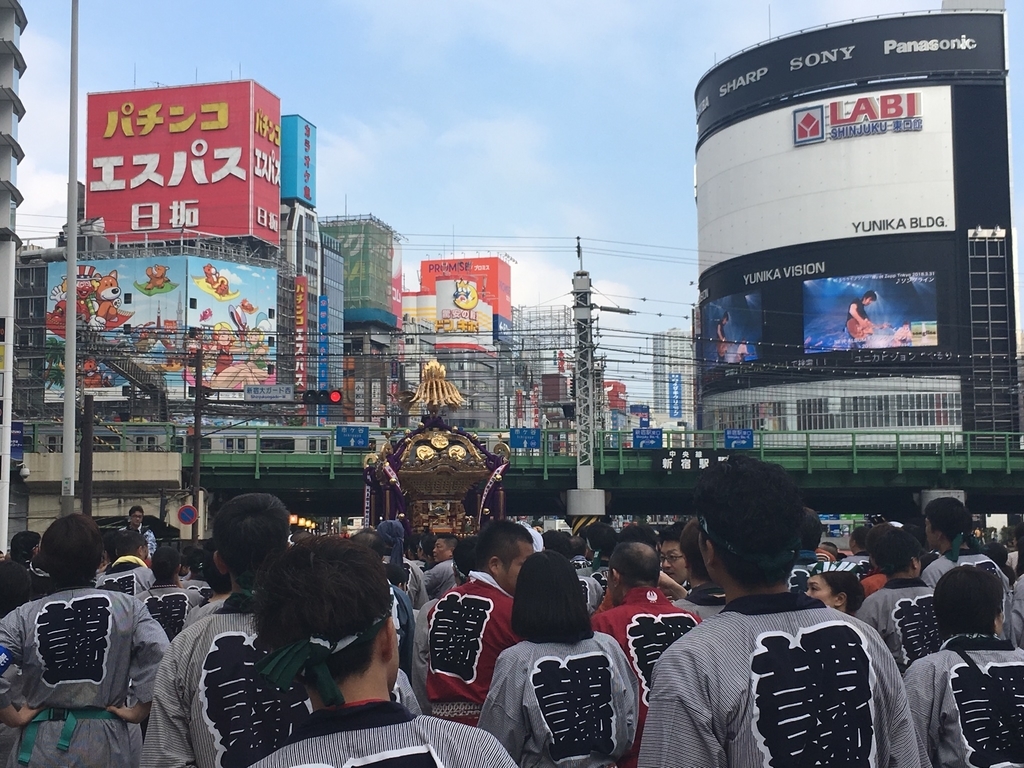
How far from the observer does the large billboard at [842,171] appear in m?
67.4

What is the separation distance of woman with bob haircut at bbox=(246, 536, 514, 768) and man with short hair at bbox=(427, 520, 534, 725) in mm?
3430

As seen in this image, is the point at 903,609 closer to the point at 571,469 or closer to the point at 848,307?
the point at 571,469

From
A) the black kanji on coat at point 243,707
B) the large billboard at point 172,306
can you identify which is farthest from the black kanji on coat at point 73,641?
the large billboard at point 172,306

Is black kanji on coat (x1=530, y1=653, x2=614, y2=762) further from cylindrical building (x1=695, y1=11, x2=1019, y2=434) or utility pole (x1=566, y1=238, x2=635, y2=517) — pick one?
cylindrical building (x1=695, y1=11, x2=1019, y2=434)

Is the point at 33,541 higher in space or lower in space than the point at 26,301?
lower

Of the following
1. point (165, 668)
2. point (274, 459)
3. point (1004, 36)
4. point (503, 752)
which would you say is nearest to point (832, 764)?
point (503, 752)

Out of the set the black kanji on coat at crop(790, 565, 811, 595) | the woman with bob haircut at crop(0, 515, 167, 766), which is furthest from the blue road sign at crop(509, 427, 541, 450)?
the woman with bob haircut at crop(0, 515, 167, 766)

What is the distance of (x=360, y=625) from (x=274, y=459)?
133 ft

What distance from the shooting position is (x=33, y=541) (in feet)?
35.7

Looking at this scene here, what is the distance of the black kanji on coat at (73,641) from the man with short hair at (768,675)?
309 cm

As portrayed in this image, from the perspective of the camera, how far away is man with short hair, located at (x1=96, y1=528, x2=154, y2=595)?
862 cm

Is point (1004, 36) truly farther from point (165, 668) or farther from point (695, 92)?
point (165, 668)

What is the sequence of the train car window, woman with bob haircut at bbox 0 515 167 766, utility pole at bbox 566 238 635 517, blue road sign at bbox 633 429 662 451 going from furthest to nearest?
the train car window < blue road sign at bbox 633 429 662 451 < utility pole at bbox 566 238 635 517 < woman with bob haircut at bbox 0 515 167 766

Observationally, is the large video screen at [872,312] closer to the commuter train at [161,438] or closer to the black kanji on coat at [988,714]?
the commuter train at [161,438]
